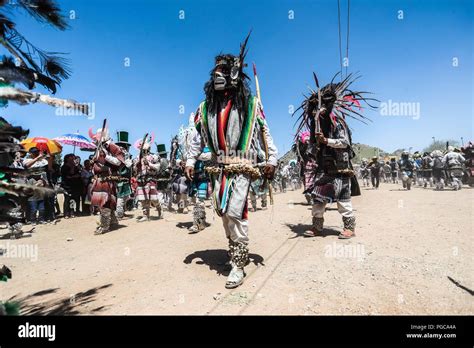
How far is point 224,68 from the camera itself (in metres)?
3.74

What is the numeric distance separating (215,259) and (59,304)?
203 cm

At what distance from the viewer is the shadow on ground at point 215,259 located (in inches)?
153

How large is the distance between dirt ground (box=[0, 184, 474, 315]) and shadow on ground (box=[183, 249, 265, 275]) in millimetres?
16

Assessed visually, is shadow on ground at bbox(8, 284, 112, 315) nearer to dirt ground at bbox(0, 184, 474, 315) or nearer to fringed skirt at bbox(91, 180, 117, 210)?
dirt ground at bbox(0, 184, 474, 315)

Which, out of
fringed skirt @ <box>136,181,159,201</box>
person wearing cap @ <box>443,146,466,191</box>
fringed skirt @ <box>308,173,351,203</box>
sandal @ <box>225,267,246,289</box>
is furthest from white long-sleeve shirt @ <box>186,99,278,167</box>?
person wearing cap @ <box>443,146,466,191</box>

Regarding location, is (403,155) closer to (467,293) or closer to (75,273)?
(467,293)

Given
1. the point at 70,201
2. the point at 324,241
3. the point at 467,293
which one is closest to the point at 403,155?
the point at 324,241

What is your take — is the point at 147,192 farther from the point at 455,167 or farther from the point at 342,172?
the point at 455,167

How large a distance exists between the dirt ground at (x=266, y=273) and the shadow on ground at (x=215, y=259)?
0.05 feet

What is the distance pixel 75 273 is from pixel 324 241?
398 cm

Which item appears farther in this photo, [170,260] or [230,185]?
[170,260]

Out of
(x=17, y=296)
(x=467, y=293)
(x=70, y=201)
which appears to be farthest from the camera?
(x=70, y=201)

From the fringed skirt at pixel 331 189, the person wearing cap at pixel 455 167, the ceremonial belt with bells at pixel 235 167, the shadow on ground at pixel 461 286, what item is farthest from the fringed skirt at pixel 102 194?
the person wearing cap at pixel 455 167

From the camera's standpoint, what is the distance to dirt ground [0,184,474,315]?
278 cm
